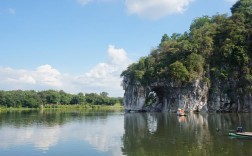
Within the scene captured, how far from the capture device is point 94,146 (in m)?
25.7

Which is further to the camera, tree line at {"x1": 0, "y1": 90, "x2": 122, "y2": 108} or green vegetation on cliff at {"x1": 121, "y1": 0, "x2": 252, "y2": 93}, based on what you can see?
tree line at {"x1": 0, "y1": 90, "x2": 122, "y2": 108}

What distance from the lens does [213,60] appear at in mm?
72312

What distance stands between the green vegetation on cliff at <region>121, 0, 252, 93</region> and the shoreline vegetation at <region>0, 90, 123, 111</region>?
5651 cm

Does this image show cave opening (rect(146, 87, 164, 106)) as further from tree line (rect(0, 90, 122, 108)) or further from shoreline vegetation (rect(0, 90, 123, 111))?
tree line (rect(0, 90, 122, 108))

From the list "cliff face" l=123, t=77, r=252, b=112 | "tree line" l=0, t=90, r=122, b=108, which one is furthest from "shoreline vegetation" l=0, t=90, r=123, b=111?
"cliff face" l=123, t=77, r=252, b=112

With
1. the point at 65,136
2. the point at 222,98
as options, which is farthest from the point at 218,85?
the point at 65,136

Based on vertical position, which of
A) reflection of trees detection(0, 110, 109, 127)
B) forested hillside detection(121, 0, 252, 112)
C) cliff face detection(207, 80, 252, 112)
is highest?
forested hillside detection(121, 0, 252, 112)

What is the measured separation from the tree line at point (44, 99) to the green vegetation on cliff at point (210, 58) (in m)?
68.3

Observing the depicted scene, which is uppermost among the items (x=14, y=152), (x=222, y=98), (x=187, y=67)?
(x=187, y=67)

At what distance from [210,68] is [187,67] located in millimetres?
6036

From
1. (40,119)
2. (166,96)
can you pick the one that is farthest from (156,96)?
(40,119)

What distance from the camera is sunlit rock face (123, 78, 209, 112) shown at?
7075cm

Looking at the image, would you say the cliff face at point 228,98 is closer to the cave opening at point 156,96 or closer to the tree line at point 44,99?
the cave opening at point 156,96

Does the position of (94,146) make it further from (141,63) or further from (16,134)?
(141,63)
